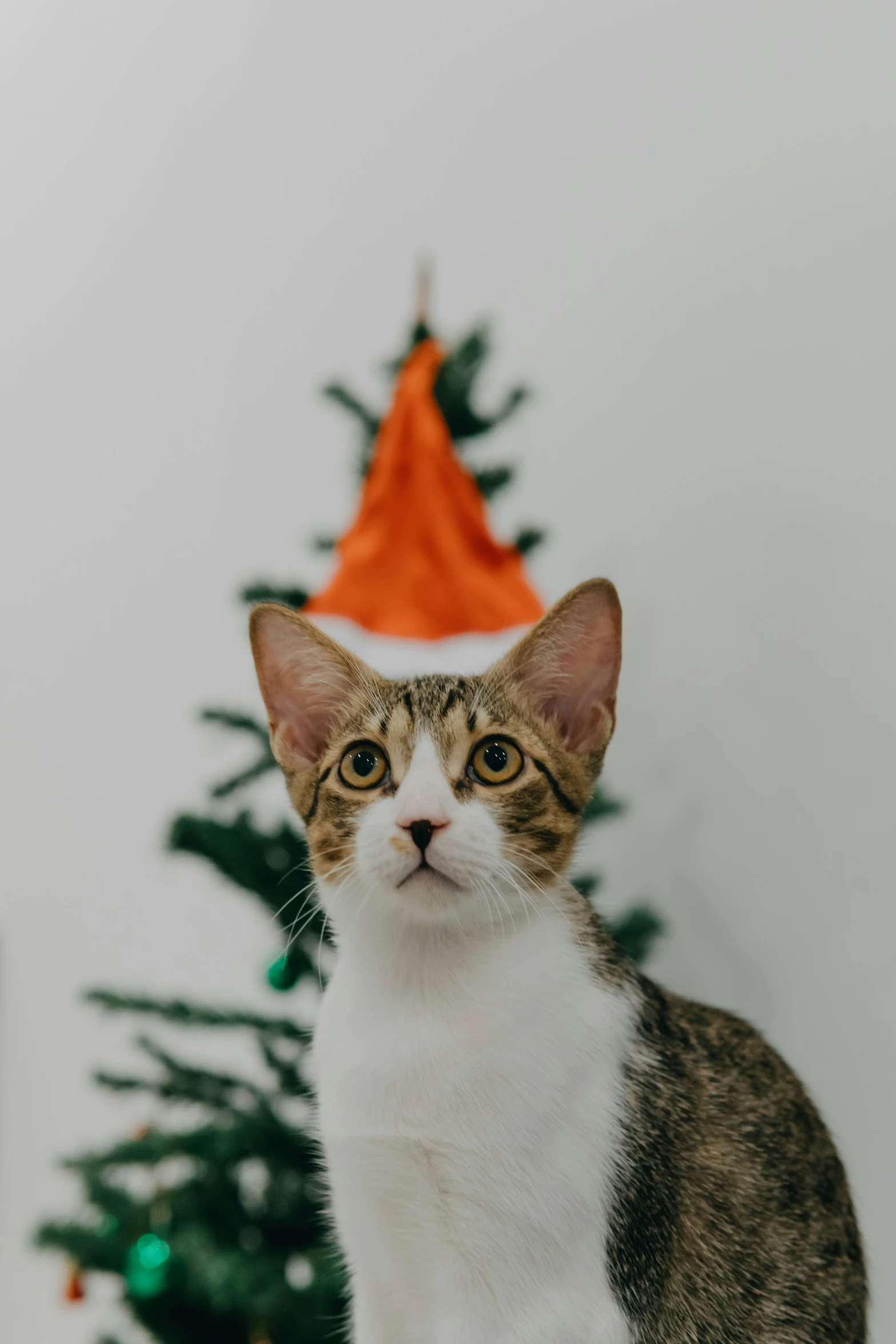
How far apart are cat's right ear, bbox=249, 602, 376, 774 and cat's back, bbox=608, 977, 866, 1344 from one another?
1.22ft

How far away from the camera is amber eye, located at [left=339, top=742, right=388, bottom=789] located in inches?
28.8

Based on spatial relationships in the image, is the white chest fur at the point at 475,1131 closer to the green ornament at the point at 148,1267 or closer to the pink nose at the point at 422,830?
the pink nose at the point at 422,830

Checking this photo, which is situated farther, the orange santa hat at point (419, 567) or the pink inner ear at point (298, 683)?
the orange santa hat at point (419, 567)

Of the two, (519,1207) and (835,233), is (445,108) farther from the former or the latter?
(519,1207)

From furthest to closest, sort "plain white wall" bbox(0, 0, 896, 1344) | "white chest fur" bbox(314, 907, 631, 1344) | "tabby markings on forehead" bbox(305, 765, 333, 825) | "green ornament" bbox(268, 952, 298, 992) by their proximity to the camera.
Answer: "plain white wall" bbox(0, 0, 896, 1344) → "green ornament" bbox(268, 952, 298, 992) → "tabby markings on forehead" bbox(305, 765, 333, 825) → "white chest fur" bbox(314, 907, 631, 1344)

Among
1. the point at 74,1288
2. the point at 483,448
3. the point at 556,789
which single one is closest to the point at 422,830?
the point at 556,789

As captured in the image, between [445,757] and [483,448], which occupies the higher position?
[483,448]

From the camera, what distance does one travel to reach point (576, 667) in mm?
750

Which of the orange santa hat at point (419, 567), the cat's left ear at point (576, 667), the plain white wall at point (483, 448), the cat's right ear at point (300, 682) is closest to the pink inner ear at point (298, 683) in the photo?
the cat's right ear at point (300, 682)

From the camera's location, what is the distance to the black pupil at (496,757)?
72cm

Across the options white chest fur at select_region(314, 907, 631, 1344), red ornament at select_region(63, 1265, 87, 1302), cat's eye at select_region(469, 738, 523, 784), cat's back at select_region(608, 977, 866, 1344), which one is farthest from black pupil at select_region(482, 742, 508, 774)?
red ornament at select_region(63, 1265, 87, 1302)

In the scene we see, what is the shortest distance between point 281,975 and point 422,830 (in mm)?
384

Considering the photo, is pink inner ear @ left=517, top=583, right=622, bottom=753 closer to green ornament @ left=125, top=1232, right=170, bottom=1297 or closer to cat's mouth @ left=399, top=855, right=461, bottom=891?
cat's mouth @ left=399, top=855, right=461, bottom=891

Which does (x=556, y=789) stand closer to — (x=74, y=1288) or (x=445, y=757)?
(x=445, y=757)
